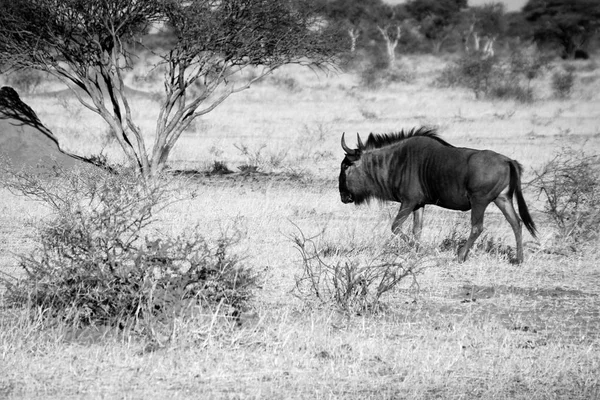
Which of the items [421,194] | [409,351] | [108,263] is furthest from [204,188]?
[409,351]

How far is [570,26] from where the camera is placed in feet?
196

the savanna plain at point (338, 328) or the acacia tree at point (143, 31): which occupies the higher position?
the acacia tree at point (143, 31)

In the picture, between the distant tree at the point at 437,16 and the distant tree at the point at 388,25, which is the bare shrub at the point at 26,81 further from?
the distant tree at the point at 437,16

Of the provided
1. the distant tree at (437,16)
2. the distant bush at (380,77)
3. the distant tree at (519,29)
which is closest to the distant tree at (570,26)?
the distant tree at (519,29)

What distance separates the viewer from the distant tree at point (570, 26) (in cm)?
5950

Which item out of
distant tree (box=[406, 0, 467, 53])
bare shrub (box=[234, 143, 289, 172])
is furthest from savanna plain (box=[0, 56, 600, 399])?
distant tree (box=[406, 0, 467, 53])

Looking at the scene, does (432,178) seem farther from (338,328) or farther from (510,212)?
(338,328)

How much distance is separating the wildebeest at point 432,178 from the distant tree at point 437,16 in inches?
2358

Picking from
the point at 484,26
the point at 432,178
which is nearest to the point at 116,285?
the point at 432,178

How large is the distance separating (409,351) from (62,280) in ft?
7.08

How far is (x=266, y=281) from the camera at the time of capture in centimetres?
703

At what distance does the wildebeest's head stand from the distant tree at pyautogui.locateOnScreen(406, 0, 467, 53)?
2352 inches

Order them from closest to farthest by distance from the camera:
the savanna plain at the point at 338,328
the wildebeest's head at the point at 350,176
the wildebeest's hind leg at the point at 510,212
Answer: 1. the savanna plain at the point at 338,328
2. the wildebeest's hind leg at the point at 510,212
3. the wildebeest's head at the point at 350,176

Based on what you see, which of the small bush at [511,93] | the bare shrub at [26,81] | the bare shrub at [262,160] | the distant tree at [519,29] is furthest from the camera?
the distant tree at [519,29]
